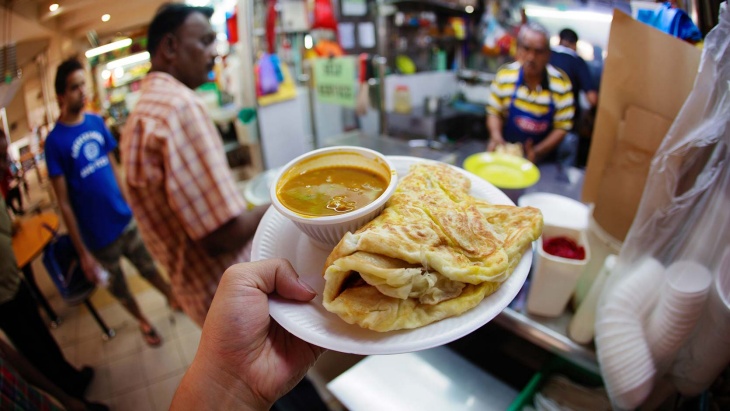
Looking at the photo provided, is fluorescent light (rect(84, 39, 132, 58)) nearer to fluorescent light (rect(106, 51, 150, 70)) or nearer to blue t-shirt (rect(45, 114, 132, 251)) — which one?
fluorescent light (rect(106, 51, 150, 70))

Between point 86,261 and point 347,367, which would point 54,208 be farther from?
point 347,367

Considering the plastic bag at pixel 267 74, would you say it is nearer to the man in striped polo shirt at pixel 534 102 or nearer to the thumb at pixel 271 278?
the man in striped polo shirt at pixel 534 102

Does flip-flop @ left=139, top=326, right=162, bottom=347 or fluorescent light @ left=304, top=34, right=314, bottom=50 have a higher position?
fluorescent light @ left=304, top=34, right=314, bottom=50

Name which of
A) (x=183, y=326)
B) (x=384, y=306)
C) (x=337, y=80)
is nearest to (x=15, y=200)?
(x=384, y=306)

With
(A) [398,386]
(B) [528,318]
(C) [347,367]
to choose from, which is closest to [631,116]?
(B) [528,318]

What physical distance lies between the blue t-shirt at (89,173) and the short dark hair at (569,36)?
4256 mm

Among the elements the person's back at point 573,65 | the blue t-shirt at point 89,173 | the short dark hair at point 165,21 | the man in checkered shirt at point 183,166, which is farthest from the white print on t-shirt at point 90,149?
the person's back at point 573,65

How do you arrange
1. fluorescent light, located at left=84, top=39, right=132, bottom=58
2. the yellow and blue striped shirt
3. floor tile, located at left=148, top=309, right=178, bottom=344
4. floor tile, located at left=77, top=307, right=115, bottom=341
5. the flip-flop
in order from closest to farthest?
1. fluorescent light, located at left=84, top=39, right=132, bottom=58
2. floor tile, located at left=77, top=307, right=115, bottom=341
3. the flip-flop
4. floor tile, located at left=148, top=309, right=178, bottom=344
5. the yellow and blue striped shirt

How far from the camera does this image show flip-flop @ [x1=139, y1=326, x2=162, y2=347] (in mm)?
2546

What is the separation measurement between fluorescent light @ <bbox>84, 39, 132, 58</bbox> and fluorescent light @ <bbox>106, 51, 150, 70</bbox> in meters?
0.08

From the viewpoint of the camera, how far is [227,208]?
1.80 meters

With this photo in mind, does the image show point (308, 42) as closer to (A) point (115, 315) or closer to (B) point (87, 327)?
(A) point (115, 315)

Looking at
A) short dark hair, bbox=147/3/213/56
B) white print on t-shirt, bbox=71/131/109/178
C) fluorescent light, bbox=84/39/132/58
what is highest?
short dark hair, bbox=147/3/213/56

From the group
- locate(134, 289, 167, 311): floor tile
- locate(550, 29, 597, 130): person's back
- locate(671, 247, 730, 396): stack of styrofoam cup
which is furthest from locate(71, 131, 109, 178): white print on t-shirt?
locate(550, 29, 597, 130): person's back
